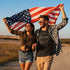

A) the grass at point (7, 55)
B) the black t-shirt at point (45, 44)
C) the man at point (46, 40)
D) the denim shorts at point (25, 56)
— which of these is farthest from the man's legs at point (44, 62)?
the grass at point (7, 55)

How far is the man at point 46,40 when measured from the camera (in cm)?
455

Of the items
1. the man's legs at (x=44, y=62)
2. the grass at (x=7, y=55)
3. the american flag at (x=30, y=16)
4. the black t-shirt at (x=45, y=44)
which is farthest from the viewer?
the grass at (x=7, y=55)

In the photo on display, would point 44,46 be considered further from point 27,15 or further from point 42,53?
point 27,15

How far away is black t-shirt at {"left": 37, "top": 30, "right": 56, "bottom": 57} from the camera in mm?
4527

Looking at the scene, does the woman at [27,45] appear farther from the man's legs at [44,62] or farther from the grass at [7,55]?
the grass at [7,55]

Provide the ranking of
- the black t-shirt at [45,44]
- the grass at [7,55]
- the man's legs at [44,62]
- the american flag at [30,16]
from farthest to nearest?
the grass at [7,55], the american flag at [30,16], the man's legs at [44,62], the black t-shirt at [45,44]

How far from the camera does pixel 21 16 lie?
6.51 metres

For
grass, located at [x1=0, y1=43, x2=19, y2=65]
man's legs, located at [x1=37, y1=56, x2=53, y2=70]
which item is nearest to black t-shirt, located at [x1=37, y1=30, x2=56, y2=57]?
man's legs, located at [x1=37, y1=56, x2=53, y2=70]

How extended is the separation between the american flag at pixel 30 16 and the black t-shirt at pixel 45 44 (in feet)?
6.29

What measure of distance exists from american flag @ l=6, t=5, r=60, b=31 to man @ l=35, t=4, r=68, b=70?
72.7 inches

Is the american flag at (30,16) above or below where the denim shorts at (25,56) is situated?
above

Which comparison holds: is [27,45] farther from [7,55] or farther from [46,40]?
[7,55]

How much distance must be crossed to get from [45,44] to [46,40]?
10 cm

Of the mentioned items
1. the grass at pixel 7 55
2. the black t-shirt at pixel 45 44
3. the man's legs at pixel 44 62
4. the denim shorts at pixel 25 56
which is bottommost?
the grass at pixel 7 55
